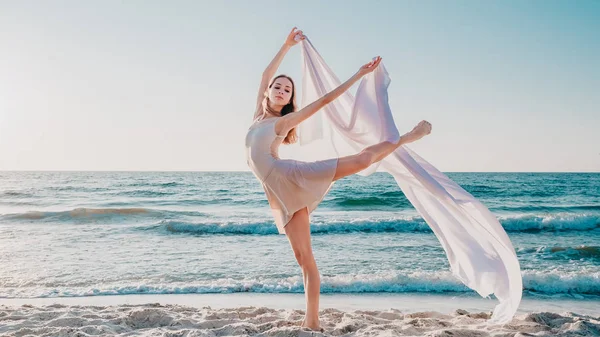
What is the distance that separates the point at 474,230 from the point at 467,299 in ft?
6.72

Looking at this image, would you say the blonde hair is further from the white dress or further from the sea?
the sea

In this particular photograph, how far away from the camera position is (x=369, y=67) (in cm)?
395

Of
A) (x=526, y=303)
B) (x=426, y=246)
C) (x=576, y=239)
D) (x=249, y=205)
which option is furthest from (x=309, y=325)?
(x=249, y=205)

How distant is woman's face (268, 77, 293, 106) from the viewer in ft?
12.8

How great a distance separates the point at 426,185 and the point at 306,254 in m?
1.14

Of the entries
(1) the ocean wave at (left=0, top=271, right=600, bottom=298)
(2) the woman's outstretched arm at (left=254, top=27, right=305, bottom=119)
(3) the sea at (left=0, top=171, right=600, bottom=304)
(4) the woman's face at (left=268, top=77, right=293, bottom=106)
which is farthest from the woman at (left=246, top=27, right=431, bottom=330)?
(3) the sea at (left=0, top=171, right=600, bottom=304)

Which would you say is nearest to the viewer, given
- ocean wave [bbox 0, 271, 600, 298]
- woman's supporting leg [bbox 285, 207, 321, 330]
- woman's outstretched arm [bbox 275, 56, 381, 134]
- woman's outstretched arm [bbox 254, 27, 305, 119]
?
woman's outstretched arm [bbox 275, 56, 381, 134]

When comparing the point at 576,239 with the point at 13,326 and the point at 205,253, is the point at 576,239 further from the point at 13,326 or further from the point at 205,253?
the point at 13,326

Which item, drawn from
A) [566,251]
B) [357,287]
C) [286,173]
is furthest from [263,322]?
[566,251]

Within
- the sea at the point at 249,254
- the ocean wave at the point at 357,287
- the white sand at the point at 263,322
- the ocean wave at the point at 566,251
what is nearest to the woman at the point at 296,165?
the white sand at the point at 263,322

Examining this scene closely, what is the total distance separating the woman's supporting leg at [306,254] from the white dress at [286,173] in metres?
0.08

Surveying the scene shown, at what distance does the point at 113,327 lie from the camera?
407 cm

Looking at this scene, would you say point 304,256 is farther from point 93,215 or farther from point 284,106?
point 93,215

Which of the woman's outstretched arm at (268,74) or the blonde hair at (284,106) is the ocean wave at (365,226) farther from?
the blonde hair at (284,106)
